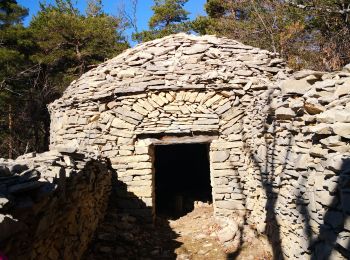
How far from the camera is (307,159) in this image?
3385 mm

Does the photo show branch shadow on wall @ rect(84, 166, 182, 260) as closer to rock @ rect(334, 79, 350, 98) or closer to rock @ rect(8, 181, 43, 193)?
rock @ rect(8, 181, 43, 193)

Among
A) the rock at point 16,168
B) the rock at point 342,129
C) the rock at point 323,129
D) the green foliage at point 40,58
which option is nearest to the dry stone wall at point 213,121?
the rock at point 323,129

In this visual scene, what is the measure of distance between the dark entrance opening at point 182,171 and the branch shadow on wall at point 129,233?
96.7 inches

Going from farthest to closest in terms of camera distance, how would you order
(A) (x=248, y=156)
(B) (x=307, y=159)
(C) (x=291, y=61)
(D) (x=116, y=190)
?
1. (C) (x=291, y=61)
2. (D) (x=116, y=190)
3. (A) (x=248, y=156)
4. (B) (x=307, y=159)

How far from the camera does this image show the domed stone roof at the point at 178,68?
6023 millimetres

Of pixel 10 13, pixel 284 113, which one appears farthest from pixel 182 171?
pixel 10 13

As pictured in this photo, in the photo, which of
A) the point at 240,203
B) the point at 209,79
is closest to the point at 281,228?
the point at 240,203

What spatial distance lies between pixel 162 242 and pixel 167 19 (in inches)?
576

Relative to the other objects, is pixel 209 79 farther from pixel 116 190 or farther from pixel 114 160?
pixel 116 190

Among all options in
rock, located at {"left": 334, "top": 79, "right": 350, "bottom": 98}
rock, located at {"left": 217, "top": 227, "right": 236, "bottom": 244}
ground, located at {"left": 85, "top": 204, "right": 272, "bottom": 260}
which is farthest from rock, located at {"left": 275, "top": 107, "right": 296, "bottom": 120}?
rock, located at {"left": 217, "top": 227, "right": 236, "bottom": 244}

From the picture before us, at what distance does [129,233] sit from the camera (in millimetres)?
5297

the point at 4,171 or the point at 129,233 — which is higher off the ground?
the point at 4,171

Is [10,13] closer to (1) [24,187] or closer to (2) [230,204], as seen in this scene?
(2) [230,204]

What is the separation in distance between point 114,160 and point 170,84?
5.78 feet
